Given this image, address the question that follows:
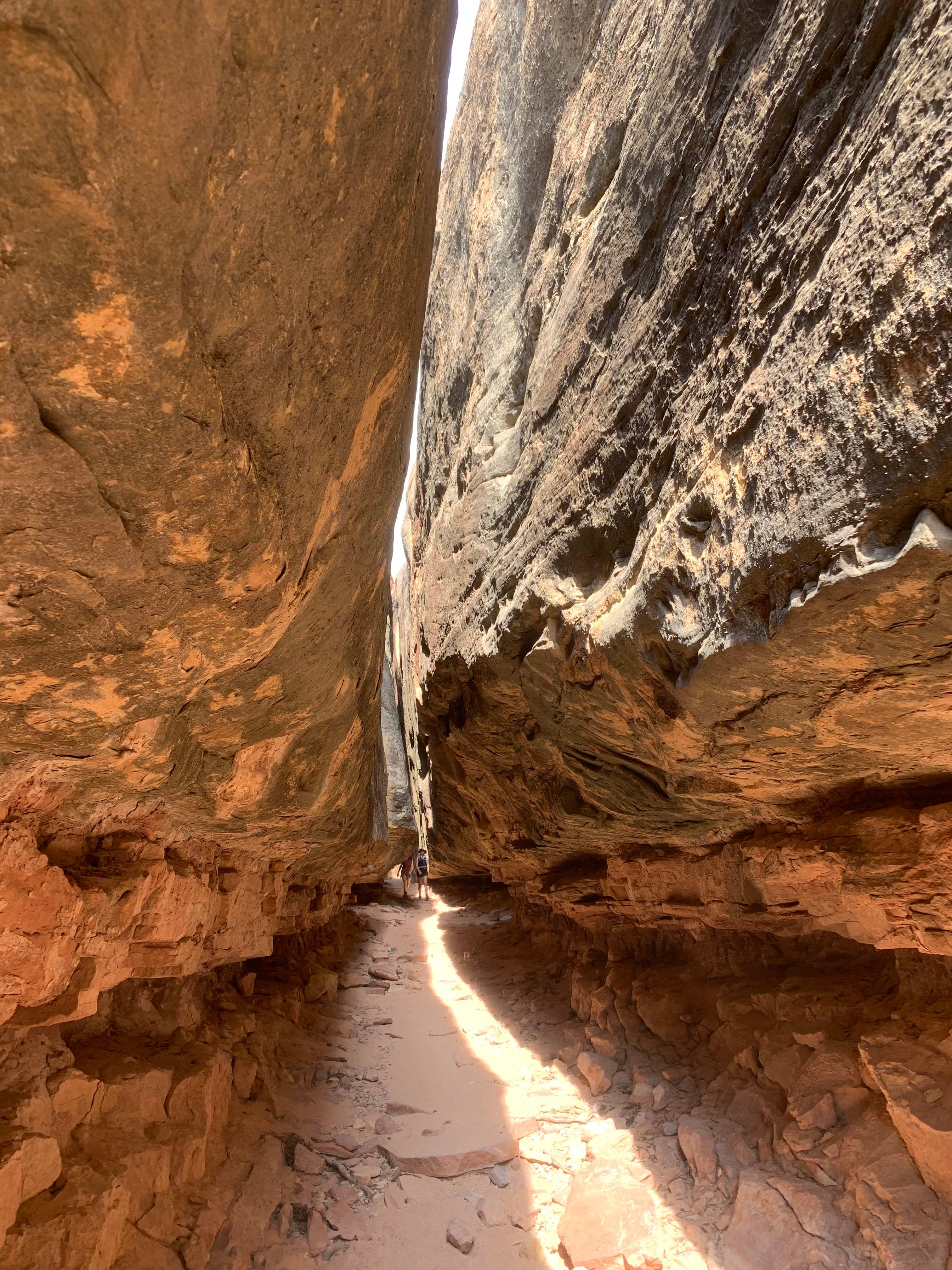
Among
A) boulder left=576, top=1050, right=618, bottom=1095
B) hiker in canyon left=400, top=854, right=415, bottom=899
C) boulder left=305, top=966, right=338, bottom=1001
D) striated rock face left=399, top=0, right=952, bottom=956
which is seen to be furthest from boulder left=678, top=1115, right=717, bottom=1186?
hiker in canyon left=400, top=854, right=415, bottom=899

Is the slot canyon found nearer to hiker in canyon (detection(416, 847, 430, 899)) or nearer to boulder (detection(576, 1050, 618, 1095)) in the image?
boulder (detection(576, 1050, 618, 1095))

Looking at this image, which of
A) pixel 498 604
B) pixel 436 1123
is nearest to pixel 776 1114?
pixel 436 1123

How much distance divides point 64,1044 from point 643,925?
5.65m

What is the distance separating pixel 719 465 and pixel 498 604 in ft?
8.14

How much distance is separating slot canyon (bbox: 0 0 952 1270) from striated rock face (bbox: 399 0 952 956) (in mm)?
24

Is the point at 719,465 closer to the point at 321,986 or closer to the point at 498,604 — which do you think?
the point at 498,604

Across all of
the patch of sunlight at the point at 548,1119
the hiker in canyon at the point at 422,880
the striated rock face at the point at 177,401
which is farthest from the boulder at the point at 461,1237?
the hiker in canyon at the point at 422,880

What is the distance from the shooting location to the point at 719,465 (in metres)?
2.43

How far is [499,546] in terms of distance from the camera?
5.06 meters

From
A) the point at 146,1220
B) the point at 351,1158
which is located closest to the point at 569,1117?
the point at 351,1158

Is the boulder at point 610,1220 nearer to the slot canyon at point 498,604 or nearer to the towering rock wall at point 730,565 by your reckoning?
the slot canyon at point 498,604

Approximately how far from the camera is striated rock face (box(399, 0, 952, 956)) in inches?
70.7

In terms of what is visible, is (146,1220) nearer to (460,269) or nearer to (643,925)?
(643,925)

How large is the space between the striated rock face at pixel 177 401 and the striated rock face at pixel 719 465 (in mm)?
1133
